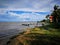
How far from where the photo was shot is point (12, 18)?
8094mm

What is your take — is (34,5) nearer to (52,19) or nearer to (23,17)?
(23,17)

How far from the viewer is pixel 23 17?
26.1 ft

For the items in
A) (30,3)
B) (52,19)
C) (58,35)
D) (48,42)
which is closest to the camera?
Result: (48,42)

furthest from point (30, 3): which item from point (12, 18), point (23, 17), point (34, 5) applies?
point (12, 18)

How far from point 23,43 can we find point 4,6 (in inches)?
116

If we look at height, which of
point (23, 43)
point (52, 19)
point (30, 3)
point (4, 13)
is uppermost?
point (30, 3)

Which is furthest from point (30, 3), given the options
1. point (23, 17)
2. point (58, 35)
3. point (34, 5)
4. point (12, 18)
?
point (58, 35)

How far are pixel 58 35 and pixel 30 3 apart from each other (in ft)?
8.32

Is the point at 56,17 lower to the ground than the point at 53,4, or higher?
lower

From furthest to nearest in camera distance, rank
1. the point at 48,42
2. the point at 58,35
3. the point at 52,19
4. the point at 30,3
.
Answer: the point at 52,19 → the point at 30,3 → the point at 58,35 → the point at 48,42

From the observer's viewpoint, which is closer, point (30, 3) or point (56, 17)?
point (30, 3)

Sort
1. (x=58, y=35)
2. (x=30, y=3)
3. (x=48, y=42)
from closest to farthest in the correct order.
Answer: (x=48, y=42) → (x=58, y=35) → (x=30, y=3)

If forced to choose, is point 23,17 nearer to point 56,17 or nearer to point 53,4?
point 53,4

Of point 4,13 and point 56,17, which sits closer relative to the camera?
point 4,13
